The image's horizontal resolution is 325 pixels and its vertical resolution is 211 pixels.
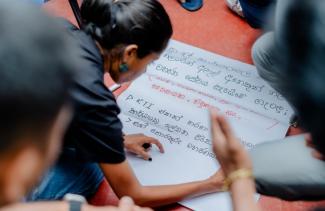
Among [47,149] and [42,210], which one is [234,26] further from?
[47,149]

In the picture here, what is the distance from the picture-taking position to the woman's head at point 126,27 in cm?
84

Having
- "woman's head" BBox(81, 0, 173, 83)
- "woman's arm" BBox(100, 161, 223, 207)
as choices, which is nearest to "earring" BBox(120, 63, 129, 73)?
"woman's head" BBox(81, 0, 173, 83)

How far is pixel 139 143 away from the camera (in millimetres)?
1144

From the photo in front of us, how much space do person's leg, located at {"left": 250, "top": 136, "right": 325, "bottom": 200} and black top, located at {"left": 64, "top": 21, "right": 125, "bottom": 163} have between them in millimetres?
328

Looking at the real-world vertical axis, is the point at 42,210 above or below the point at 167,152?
above

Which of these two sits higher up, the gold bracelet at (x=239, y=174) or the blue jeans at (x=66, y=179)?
the gold bracelet at (x=239, y=174)

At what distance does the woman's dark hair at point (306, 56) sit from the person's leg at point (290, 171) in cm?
42

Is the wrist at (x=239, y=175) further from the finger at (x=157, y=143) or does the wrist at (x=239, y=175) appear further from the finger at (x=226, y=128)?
the finger at (x=157, y=143)

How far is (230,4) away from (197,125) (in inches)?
27.7

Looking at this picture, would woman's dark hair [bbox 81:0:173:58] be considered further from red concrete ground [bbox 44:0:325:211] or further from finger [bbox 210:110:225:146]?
red concrete ground [bbox 44:0:325:211]

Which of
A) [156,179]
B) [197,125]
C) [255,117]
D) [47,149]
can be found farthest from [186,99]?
[47,149]

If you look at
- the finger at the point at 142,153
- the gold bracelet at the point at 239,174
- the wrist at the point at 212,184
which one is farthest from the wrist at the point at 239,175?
the finger at the point at 142,153

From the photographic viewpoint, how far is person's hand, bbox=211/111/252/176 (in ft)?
2.26

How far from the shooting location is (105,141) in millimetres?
862
